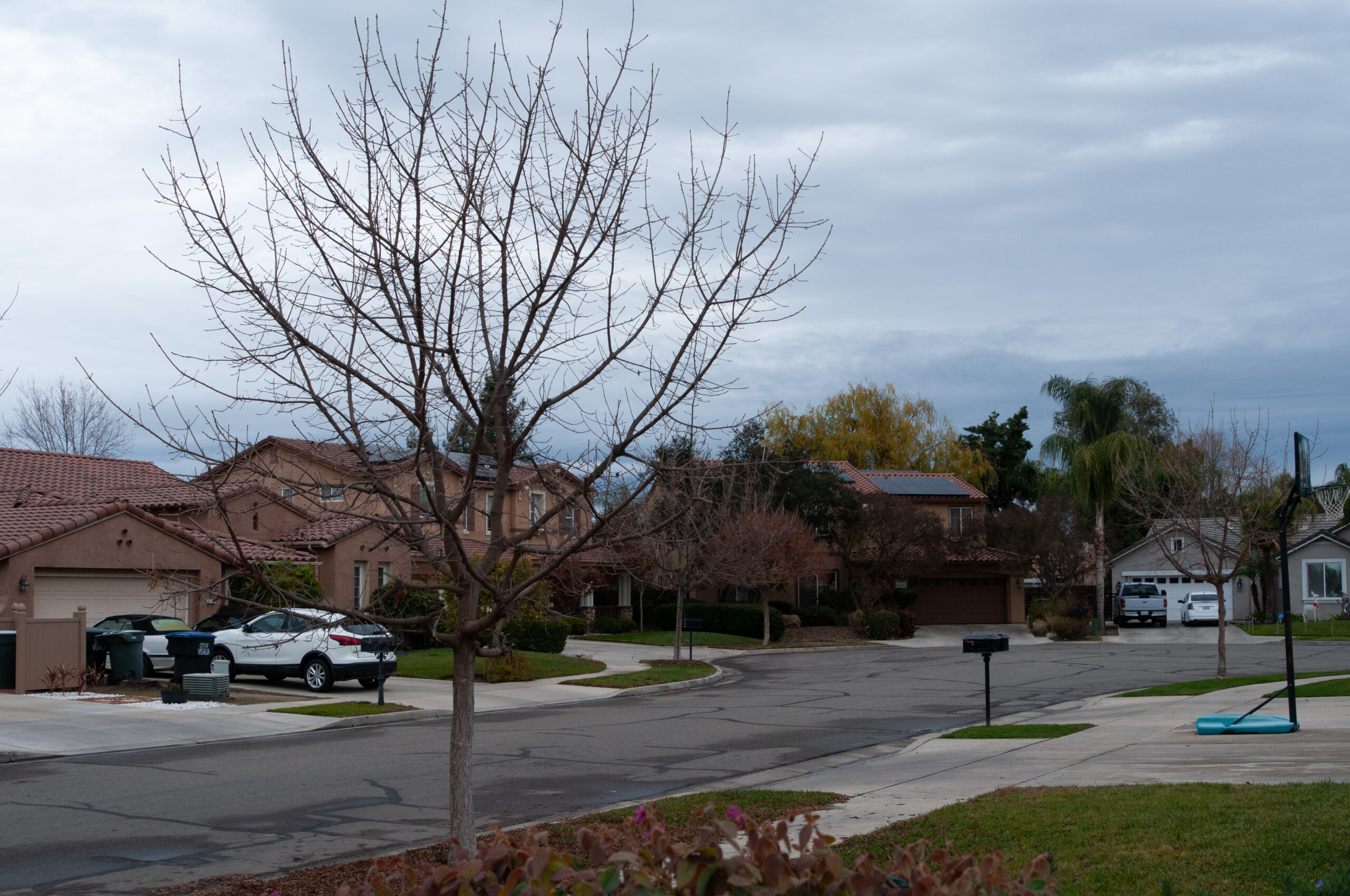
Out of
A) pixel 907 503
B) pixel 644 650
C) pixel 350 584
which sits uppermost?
pixel 907 503

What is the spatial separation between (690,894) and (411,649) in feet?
103

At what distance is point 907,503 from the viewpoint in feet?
153

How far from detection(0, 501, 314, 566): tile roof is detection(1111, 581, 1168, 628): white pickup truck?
1516 inches

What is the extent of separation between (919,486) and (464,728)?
162 ft

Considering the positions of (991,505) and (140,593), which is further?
(991,505)

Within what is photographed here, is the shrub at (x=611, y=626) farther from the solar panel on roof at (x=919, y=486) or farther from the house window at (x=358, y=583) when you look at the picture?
the solar panel on roof at (x=919, y=486)

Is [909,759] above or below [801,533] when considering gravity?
below

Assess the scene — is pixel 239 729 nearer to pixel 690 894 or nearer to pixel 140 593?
pixel 140 593

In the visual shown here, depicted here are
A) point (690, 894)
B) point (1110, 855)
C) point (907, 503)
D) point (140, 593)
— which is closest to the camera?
point (690, 894)

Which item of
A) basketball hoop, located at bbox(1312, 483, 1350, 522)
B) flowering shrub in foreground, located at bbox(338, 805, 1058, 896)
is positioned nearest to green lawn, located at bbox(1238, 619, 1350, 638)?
basketball hoop, located at bbox(1312, 483, 1350, 522)

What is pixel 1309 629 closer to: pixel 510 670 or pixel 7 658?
pixel 510 670

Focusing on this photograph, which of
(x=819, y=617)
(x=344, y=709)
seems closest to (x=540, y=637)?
(x=344, y=709)

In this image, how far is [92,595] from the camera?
25.7 meters

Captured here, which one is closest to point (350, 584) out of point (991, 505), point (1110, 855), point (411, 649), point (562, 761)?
point (411, 649)
